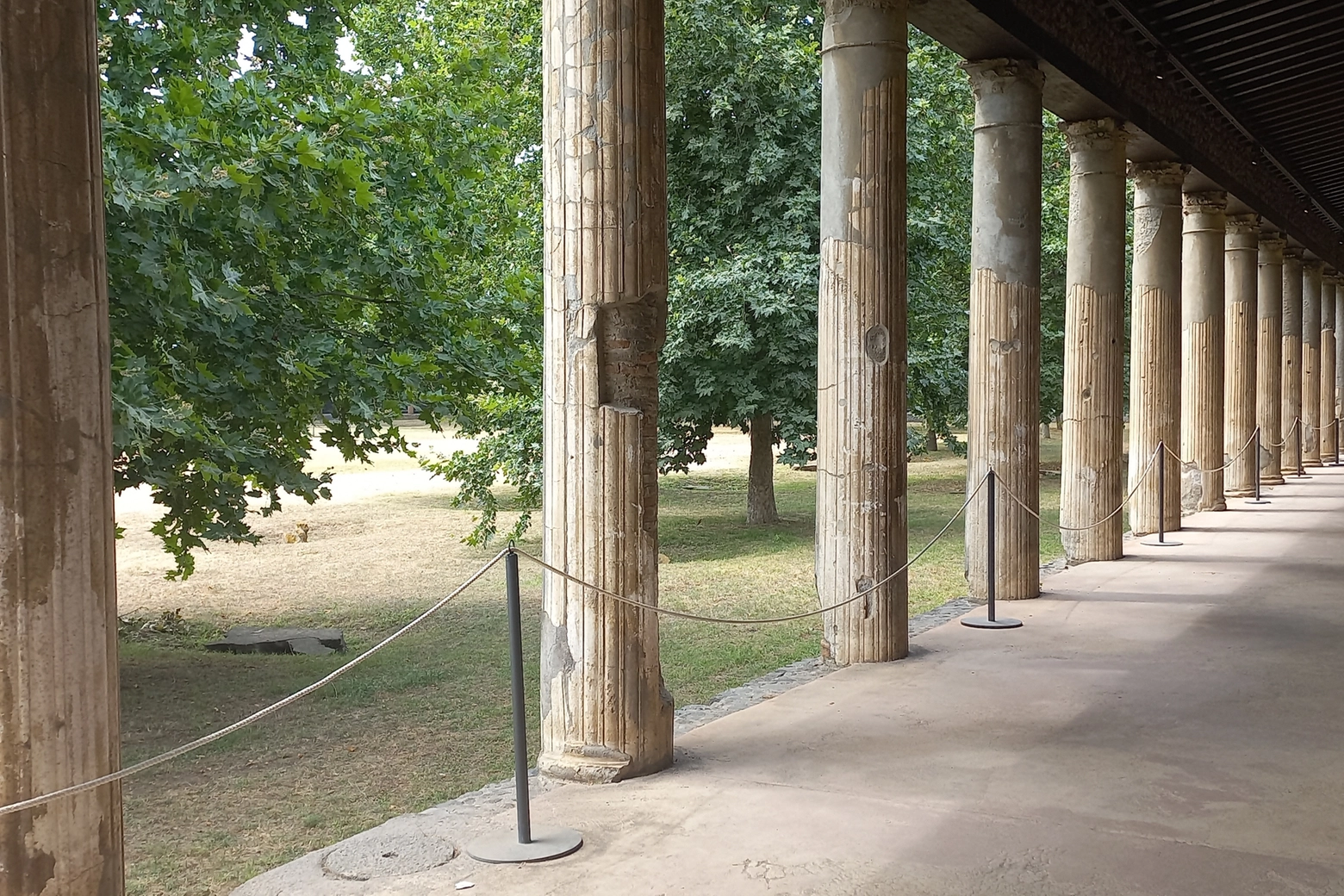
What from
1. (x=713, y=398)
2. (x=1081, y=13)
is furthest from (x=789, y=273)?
(x=1081, y=13)

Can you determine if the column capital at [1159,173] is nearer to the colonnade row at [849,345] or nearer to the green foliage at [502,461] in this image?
the colonnade row at [849,345]

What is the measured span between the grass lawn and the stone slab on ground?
0.28m

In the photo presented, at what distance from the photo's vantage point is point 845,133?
8062 mm

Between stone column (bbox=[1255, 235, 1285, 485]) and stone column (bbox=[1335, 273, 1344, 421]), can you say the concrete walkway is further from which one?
stone column (bbox=[1335, 273, 1344, 421])

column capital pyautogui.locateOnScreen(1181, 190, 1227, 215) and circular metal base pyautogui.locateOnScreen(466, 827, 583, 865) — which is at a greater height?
column capital pyautogui.locateOnScreen(1181, 190, 1227, 215)

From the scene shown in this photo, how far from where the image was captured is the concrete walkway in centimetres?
442

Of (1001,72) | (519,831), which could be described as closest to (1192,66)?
(1001,72)

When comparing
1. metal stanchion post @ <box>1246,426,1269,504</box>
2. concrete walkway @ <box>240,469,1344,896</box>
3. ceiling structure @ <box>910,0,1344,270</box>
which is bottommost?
concrete walkway @ <box>240,469,1344,896</box>

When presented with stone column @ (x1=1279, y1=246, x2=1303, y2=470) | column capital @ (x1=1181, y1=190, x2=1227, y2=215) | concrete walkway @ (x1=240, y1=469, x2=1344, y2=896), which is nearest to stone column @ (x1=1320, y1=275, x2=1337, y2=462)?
stone column @ (x1=1279, y1=246, x2=1303, y2=470)

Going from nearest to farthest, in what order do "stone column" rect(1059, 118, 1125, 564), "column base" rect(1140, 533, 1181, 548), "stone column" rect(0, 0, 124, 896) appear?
"stone column" rect(0, 0, 124, 896) → "stone column" rect(1059, 118, 1125, 564) → "column base" rect(1140, 533, 1181, 548)

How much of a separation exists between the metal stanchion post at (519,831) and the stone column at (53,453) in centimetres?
158

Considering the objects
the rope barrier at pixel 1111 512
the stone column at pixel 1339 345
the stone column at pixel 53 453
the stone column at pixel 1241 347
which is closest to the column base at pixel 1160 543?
the rope barrier at pixel 1111 512

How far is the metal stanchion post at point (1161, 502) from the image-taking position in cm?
1424

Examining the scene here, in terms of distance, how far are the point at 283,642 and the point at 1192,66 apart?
1103cm
